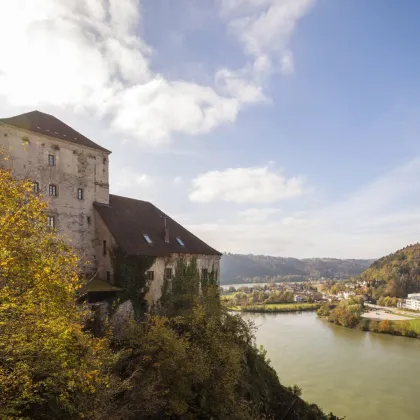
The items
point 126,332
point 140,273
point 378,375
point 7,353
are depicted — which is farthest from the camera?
A: point 378,375

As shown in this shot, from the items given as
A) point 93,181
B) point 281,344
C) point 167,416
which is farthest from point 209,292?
point 281,344

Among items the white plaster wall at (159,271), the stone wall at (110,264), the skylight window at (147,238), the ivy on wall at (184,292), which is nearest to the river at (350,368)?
the ivy on wall at (184,292)

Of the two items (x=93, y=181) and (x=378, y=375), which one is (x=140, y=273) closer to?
(x=93, y=181)

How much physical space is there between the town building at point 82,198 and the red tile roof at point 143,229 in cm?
6

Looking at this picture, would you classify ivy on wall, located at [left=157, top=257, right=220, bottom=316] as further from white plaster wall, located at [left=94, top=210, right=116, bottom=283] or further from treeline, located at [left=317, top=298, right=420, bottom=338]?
treeline, located at [left=317, top=298, right=420, bottom=338]

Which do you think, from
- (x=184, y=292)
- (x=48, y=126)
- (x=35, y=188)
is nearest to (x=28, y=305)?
(x=35, y=188)

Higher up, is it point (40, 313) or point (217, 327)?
point (40, 313)

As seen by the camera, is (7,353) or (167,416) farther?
(167,416)

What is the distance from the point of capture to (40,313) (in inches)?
293

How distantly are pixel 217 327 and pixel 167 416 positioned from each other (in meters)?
5.51

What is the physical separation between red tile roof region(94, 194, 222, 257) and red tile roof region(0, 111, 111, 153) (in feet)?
13.4

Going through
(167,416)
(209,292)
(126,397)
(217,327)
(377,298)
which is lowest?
(377,298)

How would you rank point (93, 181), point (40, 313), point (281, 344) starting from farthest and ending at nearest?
1. point (281, 344)
2. point (93, 181)
3. point (40, 313)

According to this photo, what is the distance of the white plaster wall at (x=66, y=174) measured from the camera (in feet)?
59.3
